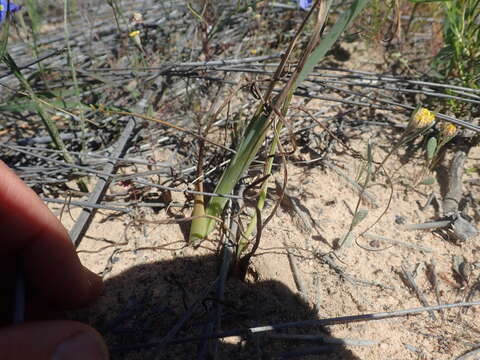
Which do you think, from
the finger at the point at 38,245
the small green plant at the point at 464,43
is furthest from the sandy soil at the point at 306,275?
the small green plant at the point at 464,43

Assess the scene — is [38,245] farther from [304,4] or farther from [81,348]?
[304,4]

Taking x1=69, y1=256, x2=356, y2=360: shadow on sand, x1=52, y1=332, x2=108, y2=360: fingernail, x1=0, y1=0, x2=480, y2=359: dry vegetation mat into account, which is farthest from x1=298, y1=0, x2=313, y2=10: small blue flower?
x1=52, y1=332, x2=108, y2=360: fingernail

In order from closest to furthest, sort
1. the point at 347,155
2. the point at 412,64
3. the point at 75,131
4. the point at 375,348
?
1. the point at 375,348
2. the point at 347,155
3. the point at 75,131
4. the point at 412,64

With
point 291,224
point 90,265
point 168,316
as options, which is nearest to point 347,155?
point 291,224

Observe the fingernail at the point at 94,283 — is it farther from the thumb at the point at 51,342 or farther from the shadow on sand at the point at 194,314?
the thumb at the point at 51,342

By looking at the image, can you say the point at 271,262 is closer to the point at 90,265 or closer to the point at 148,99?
the point at 90,265

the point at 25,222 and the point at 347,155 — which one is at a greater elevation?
the point at 25,222

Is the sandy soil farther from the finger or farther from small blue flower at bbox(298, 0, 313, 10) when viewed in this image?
small blue flower at bbox(298, 0, 313, 10)
